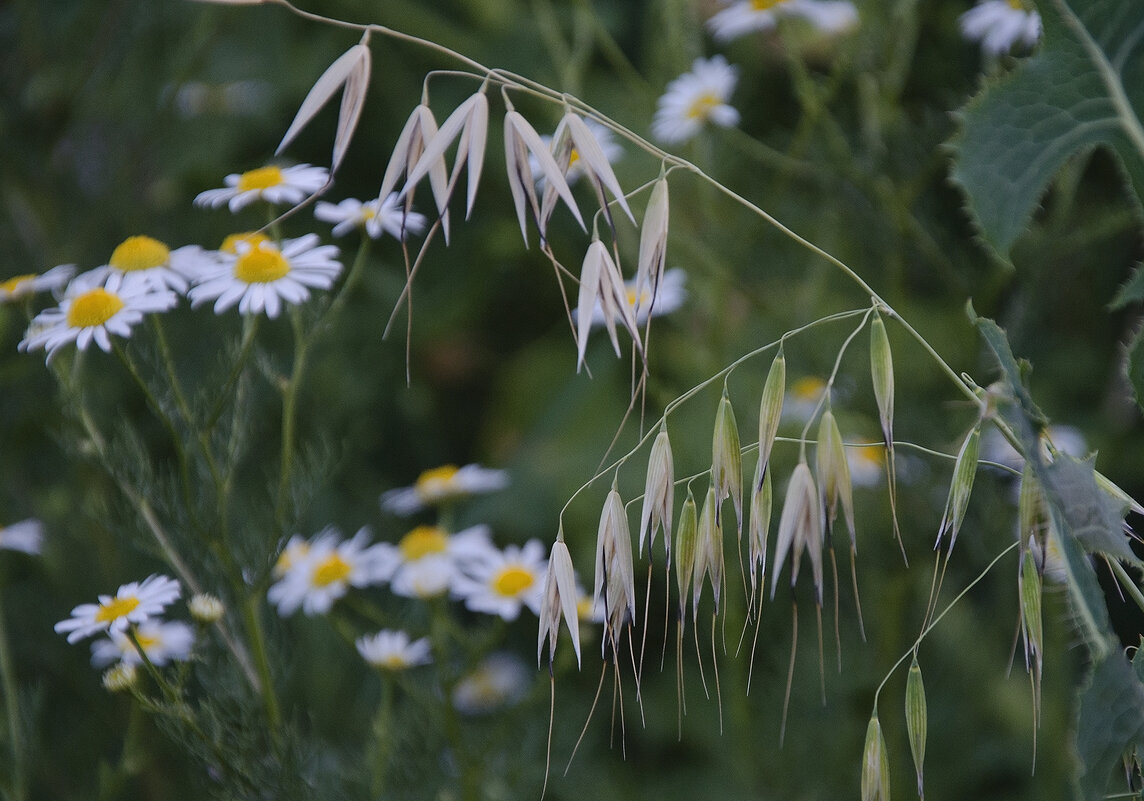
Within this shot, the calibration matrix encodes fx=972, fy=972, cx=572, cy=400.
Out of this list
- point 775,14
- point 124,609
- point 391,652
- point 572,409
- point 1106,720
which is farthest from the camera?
point 572,409

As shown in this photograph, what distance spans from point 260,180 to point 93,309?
0.13 m

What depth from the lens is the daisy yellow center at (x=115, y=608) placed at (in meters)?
0.49

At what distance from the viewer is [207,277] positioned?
512mm

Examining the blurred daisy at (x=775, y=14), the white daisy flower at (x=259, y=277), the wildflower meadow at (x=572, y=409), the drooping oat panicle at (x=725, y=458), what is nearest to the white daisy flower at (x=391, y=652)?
the wildflower meadow at (x=572, y=409)

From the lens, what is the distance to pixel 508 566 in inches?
26.8

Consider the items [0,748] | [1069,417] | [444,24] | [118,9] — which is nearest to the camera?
[0,748]

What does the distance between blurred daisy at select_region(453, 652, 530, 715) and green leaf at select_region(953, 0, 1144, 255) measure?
19.8 inches

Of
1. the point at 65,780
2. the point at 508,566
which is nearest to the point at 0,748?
the point at 65,780

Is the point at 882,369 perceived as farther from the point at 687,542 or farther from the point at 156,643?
the point at 156,643

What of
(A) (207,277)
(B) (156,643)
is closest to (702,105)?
(A) (207,277)

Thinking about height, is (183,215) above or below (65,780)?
above

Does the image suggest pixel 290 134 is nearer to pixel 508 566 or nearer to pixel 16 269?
pixel 508 566

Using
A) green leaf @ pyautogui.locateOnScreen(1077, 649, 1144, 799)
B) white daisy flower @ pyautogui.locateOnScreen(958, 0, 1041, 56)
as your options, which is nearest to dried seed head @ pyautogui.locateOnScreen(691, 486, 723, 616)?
green leaf @ pyautogui.locateOnScreen(1077, 649, 1144, 799)

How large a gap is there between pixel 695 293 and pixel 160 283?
2.13 ft
